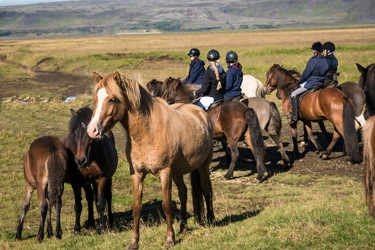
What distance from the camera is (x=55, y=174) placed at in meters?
7.75

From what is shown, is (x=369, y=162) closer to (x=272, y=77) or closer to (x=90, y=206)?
(x=90, y=206)

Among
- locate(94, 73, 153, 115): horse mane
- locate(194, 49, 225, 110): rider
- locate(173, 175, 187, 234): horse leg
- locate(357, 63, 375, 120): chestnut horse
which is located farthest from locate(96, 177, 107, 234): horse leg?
locate(357, 63, 375, 120): chestnut horse

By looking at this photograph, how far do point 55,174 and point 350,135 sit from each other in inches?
311

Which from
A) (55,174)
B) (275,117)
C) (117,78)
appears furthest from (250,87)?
(117,78)

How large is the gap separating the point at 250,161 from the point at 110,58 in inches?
1551

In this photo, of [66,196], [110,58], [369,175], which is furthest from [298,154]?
[110,58]

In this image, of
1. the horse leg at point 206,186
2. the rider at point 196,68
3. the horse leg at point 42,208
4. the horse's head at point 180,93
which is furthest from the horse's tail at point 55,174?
the rider at point 196,68

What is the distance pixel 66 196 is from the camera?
11336 millimetres

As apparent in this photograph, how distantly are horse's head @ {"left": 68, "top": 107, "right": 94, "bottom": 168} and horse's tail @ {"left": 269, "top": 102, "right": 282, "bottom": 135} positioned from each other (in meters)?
6.20

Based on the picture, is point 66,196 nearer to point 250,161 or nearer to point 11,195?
point 11,195

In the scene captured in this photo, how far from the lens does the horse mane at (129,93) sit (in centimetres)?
587

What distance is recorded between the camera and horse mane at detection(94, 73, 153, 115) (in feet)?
19.3

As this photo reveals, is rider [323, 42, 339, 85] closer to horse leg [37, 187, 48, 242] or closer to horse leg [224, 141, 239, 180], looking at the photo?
horse leg [224, 141, 239, 180]

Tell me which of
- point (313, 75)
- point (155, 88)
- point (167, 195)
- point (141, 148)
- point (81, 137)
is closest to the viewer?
point (141, 148)
